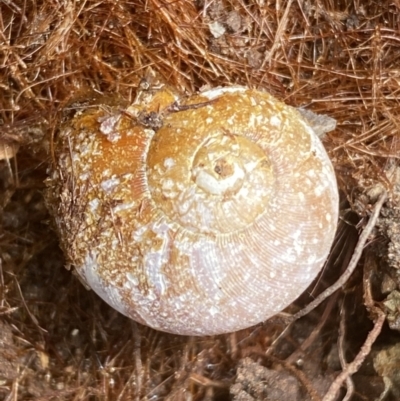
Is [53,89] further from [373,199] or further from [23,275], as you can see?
[373,199]

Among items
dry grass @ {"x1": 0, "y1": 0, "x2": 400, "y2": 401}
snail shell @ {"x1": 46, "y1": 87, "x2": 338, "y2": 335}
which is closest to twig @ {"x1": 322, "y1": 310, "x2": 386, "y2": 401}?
dry grass @ {"x1": 0, "y1": 0, "x2": 400, "y2": 401}

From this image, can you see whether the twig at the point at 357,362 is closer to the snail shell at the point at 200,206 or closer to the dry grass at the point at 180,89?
the dry grass at the point at 180,89

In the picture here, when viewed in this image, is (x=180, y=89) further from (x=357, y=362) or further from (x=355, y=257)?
(x=357, y=362)

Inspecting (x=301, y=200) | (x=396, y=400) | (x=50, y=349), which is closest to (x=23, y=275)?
(x=50, y=349)

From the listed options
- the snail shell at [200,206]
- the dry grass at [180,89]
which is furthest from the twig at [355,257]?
the snail shell at [200,206]

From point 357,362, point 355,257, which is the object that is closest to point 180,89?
point 355,257
